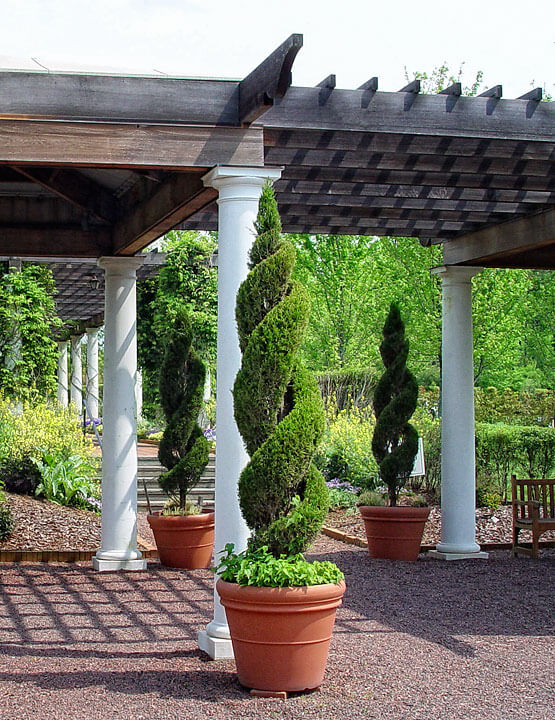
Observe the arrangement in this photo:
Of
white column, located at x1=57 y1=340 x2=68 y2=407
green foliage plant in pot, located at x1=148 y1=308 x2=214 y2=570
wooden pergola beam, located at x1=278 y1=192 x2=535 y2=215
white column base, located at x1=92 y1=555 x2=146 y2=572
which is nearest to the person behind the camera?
wooden pergola beam, located at x1=278 y1=192 x2=535 y2=215

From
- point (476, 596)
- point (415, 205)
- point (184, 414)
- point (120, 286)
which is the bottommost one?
point (476, 596)

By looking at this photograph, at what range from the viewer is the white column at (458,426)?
33.1 ft

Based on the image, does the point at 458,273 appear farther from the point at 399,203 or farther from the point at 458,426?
the point at 399,203

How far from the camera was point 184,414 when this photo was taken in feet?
31.7

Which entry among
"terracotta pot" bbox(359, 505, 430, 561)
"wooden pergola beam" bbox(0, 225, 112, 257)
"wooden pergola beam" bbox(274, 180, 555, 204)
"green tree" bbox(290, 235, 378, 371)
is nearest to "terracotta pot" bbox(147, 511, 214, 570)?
"terracotta pot" bbox(359, 505, 430, 561)

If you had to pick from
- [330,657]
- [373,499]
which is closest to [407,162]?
[330,657]

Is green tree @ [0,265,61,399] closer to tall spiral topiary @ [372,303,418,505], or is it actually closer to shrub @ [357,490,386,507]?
shrub @ [357,490,386,507]

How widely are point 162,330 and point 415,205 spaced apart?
13.7m

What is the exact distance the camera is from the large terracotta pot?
4.92m

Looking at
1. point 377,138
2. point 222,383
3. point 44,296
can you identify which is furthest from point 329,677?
point 44,296

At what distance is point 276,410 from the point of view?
17.2ft

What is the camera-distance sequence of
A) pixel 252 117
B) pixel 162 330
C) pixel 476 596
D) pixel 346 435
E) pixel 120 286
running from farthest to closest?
pixel 162 330, pixel 346 435, pixel 120 286, pixel 476 596, pixel 252 117

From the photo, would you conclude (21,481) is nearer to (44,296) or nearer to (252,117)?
(44,296)

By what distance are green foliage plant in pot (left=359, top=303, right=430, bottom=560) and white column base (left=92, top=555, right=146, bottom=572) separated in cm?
255
